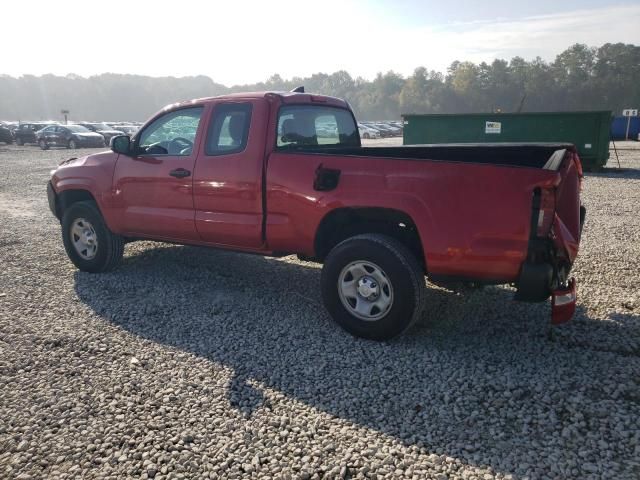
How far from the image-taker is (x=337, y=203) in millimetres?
3934

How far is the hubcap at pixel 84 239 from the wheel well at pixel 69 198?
32cm

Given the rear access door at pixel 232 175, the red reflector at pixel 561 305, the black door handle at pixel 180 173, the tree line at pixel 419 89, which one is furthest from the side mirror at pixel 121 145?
the tree line at pixel 419 89

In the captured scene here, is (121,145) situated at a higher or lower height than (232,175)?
higher

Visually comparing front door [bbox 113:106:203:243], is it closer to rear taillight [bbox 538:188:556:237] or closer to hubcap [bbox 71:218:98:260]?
→ hubcap [bbox 71:218:98:260]

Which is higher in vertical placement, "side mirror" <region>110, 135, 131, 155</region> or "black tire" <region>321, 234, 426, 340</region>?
"side mirror" <region>110, 135, 131, 155</region>

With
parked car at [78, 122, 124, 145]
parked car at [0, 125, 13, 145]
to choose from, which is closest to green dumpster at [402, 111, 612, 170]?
parked car at [78, 122, 124, 145]

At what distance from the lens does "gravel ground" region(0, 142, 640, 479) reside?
256 centimetres

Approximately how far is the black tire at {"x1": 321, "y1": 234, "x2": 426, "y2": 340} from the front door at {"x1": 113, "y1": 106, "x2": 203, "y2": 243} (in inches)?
68.7

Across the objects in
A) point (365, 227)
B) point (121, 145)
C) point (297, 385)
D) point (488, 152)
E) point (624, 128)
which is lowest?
point (297, 385)

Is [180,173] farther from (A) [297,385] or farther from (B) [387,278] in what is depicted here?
(A) [297,385]

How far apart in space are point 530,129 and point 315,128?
1355 cm

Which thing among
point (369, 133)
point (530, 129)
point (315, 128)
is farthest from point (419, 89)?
point (315, 128)

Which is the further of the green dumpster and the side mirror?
the green dumpster

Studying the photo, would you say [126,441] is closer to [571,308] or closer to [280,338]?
[280,338]
